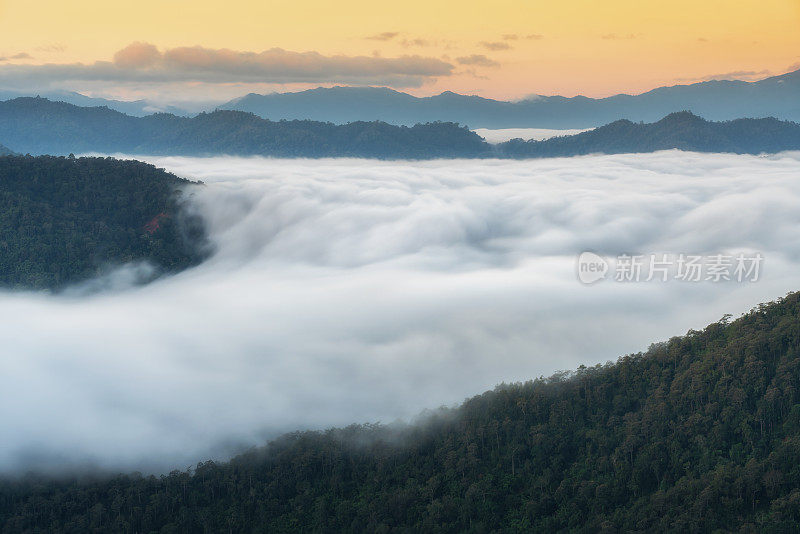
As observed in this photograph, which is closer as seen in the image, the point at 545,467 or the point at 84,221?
the point at 545,467

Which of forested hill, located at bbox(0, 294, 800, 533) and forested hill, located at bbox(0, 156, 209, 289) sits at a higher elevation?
forested hill, located at bbox(0, 156, 209, 289)

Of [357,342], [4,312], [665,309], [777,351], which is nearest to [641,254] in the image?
[665,309]

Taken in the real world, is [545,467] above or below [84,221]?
below

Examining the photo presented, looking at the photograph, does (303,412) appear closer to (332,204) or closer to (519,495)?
(519,495)

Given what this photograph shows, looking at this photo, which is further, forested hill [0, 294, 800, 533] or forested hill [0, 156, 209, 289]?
forested hill [0, 156, 209, 289]
